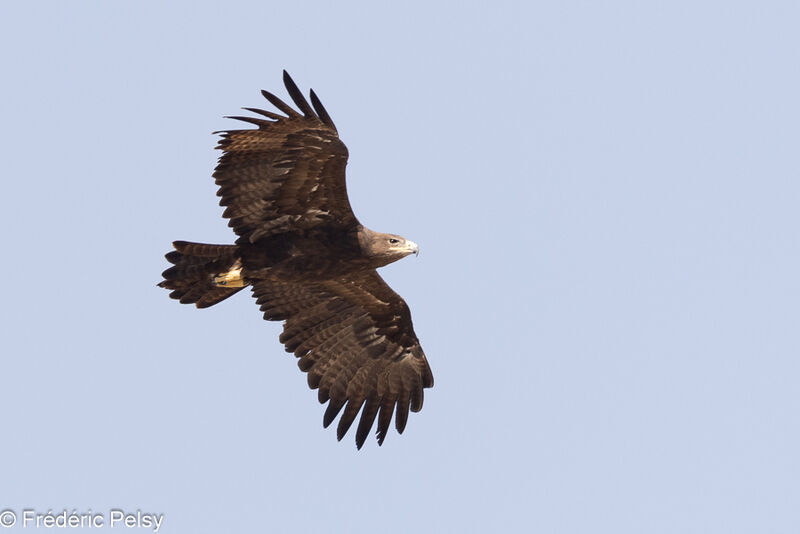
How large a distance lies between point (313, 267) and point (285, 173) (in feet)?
4.50

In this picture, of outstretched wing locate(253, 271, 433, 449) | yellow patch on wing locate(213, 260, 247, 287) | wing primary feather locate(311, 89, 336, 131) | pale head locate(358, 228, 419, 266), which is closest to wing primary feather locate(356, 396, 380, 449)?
outstretched wing locate(253, 271, 433, 449)

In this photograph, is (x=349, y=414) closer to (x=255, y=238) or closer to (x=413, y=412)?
(x=413, y=412)

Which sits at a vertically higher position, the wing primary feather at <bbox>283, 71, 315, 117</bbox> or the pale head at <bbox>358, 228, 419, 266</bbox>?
the wing primary feather at <bbox>283, 71, 315, 117</bbox>

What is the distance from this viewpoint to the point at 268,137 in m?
14.7

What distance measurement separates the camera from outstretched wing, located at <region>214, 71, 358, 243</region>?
14.5m

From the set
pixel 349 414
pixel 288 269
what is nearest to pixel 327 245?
pixel 288 269

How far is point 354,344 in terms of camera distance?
57.0 ft

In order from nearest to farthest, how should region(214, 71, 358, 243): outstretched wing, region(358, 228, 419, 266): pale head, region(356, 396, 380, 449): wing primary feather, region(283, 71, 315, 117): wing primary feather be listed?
region(283, 71, 315, 117): wing primary feather < region(214, 71, 358, 243): outstretched wing < region(358, 228, 419, 266): pale head < region(356, 396, 380, 449): wing primary feather

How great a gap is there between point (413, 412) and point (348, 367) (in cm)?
117

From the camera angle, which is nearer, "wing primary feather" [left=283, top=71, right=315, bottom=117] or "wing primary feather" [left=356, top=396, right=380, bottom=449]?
"wing primary feather" [left=283, top=71, right=315, bottom=117]

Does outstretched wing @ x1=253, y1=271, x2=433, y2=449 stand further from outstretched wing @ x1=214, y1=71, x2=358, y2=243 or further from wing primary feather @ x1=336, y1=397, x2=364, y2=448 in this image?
outstretched wing @ x1=214, y1=71, x2=358, y2=243

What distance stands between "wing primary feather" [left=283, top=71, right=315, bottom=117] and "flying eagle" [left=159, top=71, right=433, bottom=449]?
12 mm

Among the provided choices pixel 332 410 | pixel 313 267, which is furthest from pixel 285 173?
pixel 332 410

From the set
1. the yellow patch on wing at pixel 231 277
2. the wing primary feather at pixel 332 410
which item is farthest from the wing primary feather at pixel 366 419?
the yellow patch on wing at pixel 231 277
